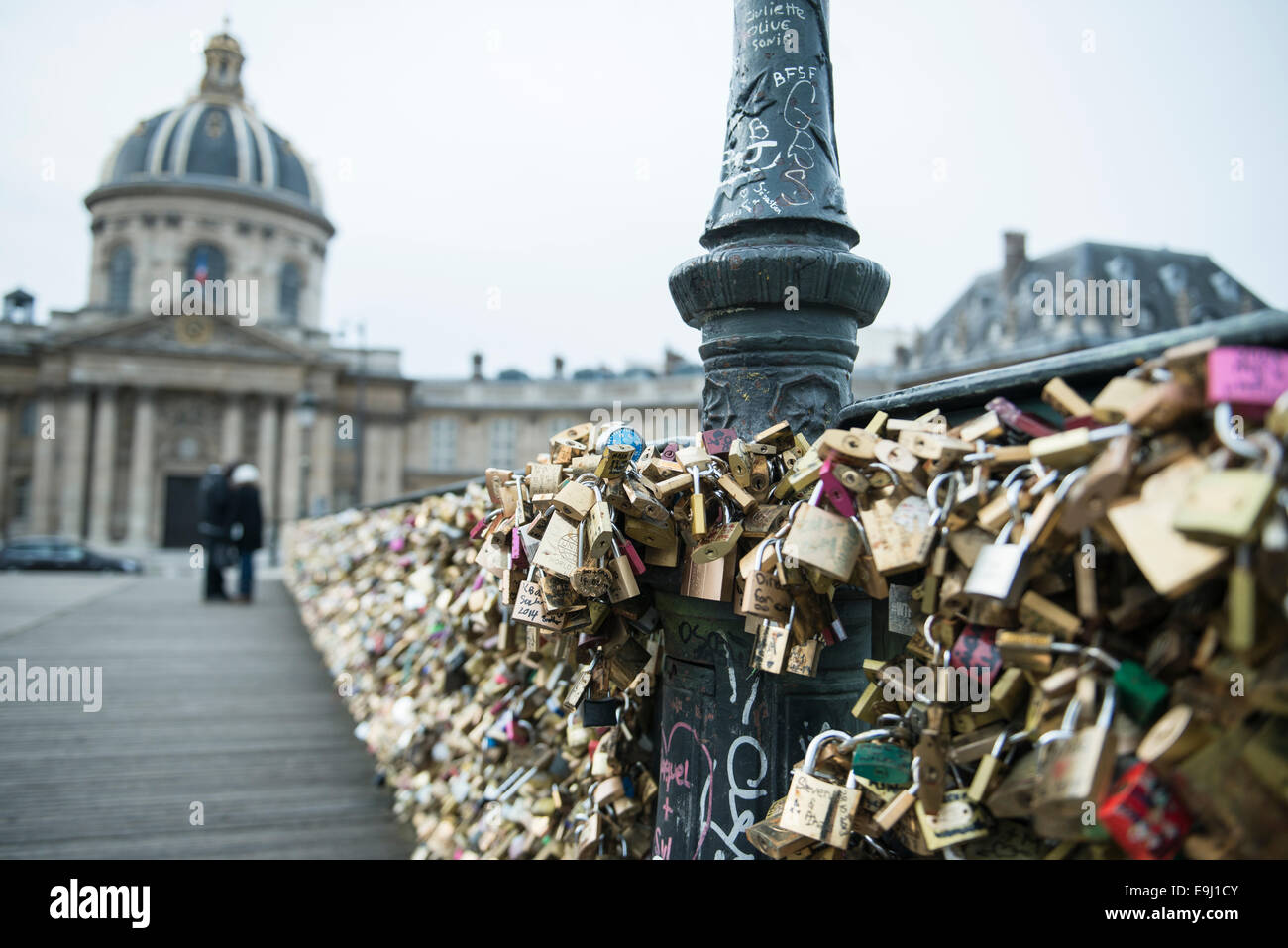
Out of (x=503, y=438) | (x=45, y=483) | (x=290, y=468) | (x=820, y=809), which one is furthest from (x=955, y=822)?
(x=503, y=438)

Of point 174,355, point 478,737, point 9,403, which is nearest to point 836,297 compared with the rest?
point 478,737

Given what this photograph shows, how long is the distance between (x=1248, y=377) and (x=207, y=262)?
178 ft

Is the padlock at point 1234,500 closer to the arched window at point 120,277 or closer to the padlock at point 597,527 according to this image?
the padlock at point 597,527

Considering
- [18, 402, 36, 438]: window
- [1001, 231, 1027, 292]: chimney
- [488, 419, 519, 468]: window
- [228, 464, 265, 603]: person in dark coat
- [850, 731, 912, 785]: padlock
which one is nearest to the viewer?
[850, 731, 912, 785]: padlock

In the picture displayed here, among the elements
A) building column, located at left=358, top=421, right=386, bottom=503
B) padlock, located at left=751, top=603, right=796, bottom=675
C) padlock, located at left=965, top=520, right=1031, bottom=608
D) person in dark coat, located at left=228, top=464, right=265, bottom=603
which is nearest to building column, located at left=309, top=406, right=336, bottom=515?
building column, located at left=358, top=421, right=386, bottom=503

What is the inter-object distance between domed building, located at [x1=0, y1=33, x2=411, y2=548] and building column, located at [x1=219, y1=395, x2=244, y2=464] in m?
0.09

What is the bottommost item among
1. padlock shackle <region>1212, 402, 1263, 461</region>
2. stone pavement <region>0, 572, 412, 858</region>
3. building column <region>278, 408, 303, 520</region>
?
stone pavement <region>0, 572, 412, 858</region>

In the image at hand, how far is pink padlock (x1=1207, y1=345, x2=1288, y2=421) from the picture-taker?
905mm

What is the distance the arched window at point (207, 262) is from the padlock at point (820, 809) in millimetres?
52673

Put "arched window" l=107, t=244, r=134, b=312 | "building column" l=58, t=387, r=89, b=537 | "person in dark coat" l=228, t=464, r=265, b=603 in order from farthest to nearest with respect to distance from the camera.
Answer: "arched window" l=107, t=244, r=134, b=312, "building column" l=58, t=387, r=89, b=537, "person in dark coat" l=228, t=464, r=265, b=603

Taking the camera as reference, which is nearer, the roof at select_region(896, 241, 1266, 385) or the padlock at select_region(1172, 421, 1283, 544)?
the padlock at select_region(1172, 421, 1283, 544)

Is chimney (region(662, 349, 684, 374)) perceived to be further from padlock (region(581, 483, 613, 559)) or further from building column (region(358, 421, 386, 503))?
padlock (region(581, 483, 613, 559))

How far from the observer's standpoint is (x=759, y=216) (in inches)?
80.6
